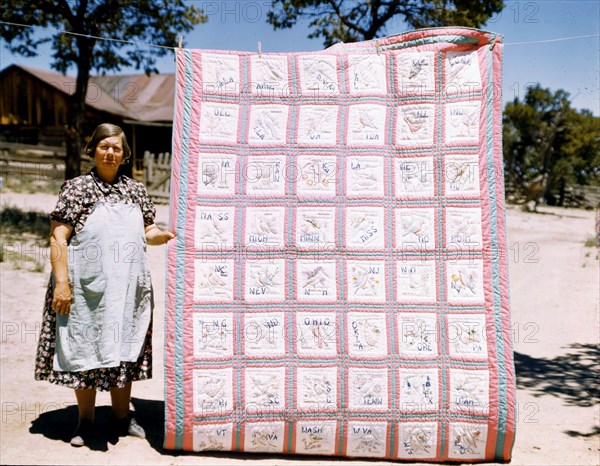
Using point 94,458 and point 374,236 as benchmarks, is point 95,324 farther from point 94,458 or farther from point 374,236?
point 374,236

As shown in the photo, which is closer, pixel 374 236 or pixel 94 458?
pixel 94 458

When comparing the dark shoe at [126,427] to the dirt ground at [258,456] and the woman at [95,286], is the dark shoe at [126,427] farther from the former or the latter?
the woman at [95,286]

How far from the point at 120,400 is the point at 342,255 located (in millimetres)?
1553

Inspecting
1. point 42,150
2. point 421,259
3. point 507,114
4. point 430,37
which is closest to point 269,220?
point 421,259

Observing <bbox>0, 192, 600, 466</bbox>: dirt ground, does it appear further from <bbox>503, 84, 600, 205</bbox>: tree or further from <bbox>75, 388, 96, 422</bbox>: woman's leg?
<bbox>503, 84, 600, 205</bbox>: tree

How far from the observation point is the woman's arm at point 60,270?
3.14m

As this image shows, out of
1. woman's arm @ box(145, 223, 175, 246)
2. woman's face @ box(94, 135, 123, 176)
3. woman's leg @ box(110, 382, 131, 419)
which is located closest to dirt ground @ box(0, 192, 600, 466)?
woman's leg @ box(110, 382, 131, 419)

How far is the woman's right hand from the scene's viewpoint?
316 cm

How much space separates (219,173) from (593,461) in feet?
9.07

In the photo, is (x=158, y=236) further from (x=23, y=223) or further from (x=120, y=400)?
(x=23, y=223)

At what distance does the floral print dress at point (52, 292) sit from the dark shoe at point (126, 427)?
300 mm

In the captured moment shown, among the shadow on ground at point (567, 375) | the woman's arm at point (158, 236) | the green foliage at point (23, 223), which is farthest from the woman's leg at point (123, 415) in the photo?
the green foliage at point (23, 223)

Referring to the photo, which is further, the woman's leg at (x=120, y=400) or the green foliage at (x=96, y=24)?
the green foliage at (x=96, y=24)

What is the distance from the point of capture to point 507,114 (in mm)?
31578
